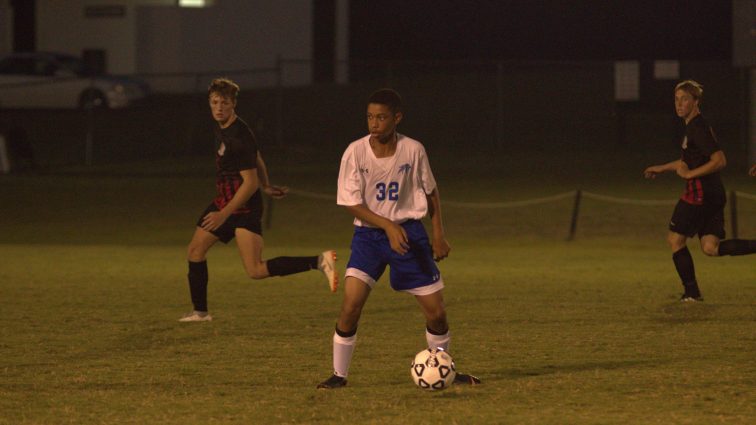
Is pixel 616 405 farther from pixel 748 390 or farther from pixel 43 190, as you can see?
pixel 43 190

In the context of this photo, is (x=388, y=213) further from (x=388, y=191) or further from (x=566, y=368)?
(x=566, y=368)

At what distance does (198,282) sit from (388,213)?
3628 mm

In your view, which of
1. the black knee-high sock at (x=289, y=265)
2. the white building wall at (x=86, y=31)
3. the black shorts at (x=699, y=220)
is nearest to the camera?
the black knee-high sock at (x=289, y=265)

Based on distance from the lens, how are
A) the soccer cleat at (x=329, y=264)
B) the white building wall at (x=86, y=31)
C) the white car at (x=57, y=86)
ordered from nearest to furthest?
the soccer cleat at (x=329, y=264) → the white car at (x=57, y=86) → the white building wall at (x=86, y=31)

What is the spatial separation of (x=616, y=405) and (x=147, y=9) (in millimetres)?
37142

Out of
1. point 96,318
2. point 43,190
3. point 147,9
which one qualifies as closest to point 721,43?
point 147,9

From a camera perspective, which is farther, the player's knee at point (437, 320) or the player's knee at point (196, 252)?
the player's knee at point (196, 252)

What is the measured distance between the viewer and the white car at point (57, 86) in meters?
37.3

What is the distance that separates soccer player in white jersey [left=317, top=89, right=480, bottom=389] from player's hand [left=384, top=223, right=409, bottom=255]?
0.08m

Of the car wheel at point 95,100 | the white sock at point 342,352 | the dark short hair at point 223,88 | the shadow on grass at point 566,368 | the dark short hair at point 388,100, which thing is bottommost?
the shadow on grass at point 566,368

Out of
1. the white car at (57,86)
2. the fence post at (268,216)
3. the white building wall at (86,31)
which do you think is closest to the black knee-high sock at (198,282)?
the fence post at (268,216)

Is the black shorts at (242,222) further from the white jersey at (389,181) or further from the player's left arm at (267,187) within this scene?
the white jersey at (389,181)

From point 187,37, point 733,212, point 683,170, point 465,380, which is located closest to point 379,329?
point 465,380

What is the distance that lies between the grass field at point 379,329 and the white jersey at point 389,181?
1.14 m
